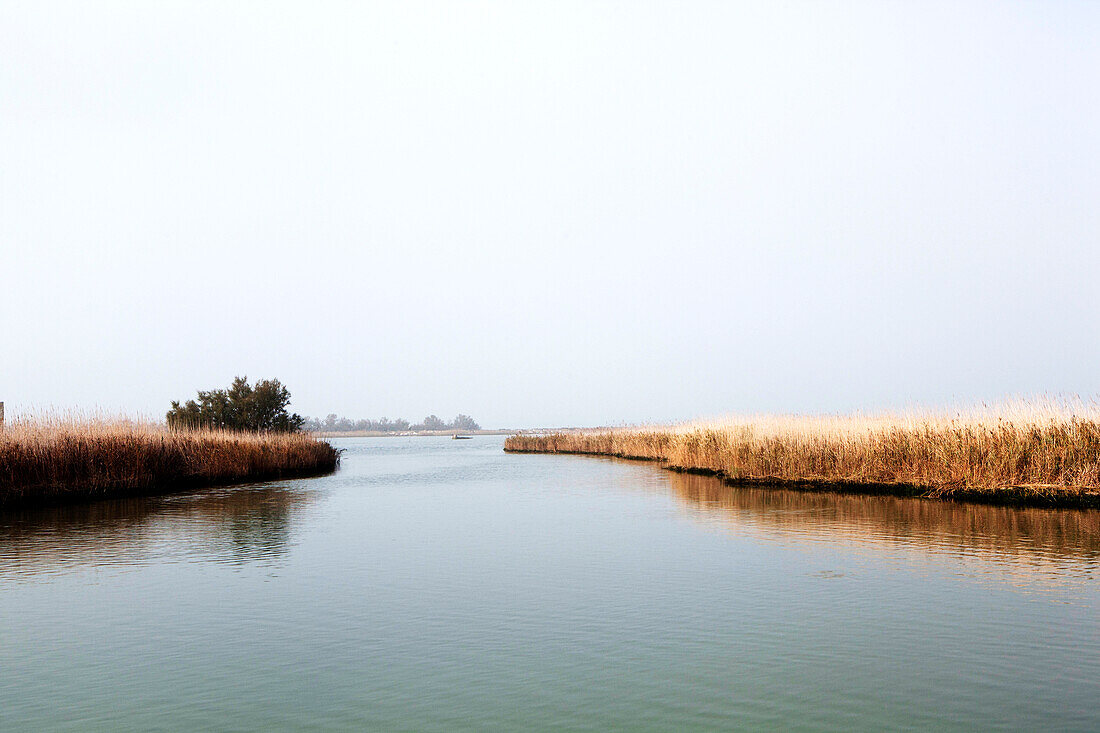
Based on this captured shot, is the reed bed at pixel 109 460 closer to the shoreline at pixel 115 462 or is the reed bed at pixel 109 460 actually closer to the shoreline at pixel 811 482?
the shoreline at pixel 115 462

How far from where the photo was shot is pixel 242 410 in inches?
2028

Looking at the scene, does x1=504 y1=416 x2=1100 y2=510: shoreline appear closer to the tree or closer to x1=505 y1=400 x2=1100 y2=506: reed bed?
x1=505 y1=400 x2=1100 y2=506: reed bed

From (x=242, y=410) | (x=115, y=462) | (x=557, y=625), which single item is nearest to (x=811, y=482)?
(x=557, y=625)

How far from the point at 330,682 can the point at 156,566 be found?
6.55 metres

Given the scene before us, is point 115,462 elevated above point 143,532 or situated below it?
above

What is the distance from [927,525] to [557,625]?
9.79 metres

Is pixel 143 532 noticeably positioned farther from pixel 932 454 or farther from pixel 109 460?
pixel 932 454

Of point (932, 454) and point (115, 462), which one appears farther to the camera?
point (115, 462)

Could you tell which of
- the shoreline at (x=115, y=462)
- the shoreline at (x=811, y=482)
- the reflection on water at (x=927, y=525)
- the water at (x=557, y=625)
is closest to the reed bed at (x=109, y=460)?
the shoreline at (x=115, y=462)

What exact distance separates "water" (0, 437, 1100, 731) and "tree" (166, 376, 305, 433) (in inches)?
1417

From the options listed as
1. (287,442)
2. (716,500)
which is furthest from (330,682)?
(287,442)

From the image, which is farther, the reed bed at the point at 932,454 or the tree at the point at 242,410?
the tree at the point at 242,410

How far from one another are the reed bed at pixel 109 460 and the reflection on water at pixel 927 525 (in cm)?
1538

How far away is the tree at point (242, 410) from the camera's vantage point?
51250 millimetres
